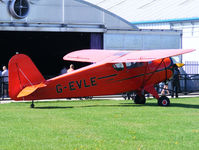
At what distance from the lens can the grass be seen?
10.5 m

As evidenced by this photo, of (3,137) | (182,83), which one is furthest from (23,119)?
(182,83)

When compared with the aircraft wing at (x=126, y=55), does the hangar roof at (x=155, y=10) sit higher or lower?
higher

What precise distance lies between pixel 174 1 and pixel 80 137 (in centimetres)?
3876

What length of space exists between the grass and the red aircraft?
46.4 inches

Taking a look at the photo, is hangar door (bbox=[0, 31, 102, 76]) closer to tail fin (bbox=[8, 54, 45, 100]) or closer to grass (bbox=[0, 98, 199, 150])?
tail fin (bbox=[8, 54, 45, 100])

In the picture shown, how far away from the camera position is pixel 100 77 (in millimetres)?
19656

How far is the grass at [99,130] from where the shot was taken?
10477mm

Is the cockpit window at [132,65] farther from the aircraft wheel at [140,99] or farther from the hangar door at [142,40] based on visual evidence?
the hangar door at [142,40]

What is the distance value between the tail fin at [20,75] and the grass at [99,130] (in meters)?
1.04

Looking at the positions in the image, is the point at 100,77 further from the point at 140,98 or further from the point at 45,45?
the point at 45,45

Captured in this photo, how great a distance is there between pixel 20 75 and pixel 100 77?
3222 millimetres

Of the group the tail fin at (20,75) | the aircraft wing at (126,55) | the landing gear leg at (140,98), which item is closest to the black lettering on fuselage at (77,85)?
the tail fin at (20,75)

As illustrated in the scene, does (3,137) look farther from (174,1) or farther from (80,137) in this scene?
(174,1)

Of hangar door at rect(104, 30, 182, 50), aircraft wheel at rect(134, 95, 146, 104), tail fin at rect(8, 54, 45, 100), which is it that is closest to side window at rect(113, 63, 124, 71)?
aircraft wheel at rect(134, 95, 146, 104)
